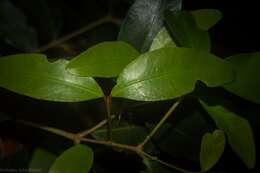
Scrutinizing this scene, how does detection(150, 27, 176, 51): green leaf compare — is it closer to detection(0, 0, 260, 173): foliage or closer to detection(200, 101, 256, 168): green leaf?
detection(0, 0, 260, 173): foliage

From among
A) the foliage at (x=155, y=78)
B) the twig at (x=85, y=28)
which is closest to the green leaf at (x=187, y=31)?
the foliage at (x=155, y=78)

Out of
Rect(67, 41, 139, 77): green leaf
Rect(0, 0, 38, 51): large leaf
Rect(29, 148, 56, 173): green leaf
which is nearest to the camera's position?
Rect(67, 41, 139, 77): green leaf

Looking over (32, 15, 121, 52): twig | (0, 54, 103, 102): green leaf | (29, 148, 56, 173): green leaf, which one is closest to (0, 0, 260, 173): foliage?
(0, 54, 103, 102): green leaf

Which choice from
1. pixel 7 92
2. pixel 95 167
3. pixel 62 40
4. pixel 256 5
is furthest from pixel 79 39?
pixel 256 5

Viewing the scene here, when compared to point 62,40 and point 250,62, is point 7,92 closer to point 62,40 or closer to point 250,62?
point 62,40

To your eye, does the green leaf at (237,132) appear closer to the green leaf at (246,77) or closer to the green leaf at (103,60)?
the green leaf at (246,77)

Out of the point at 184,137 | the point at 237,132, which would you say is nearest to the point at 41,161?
the point at 184,137
